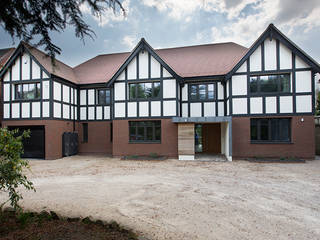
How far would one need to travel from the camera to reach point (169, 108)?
13.1 meters

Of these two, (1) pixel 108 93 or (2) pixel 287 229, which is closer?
(2) pixel 287 229

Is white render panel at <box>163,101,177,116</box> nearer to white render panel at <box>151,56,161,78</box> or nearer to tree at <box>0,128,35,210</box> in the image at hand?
white render panel at <box>151,56,161,78</box>

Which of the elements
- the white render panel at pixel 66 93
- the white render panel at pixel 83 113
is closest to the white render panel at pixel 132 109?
the white render panel at pixel 83 113

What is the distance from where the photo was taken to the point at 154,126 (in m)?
13.5

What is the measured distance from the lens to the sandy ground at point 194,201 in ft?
12.4

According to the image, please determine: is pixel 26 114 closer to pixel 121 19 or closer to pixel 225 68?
pixel 121 19

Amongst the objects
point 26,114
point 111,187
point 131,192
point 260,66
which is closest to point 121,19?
point 131,192

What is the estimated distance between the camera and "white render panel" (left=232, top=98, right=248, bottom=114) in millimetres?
12352

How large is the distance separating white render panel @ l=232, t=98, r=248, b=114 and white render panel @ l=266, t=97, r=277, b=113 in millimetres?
1327

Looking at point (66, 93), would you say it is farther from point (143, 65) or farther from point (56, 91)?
point (143, 65)

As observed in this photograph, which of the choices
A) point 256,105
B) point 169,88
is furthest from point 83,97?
point 256,105

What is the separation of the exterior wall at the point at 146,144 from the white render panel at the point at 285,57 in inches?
309

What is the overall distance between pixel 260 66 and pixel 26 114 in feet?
54.5

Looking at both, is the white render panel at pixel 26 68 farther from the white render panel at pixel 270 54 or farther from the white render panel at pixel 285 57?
the white render panel at pixel 285 57
